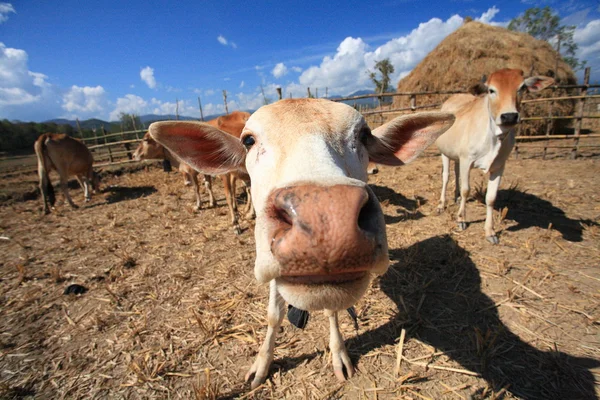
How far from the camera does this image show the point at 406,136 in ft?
8.52

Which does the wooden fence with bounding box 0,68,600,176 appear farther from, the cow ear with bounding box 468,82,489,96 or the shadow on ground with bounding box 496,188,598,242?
the shadow on ground with bounding box 496,188,598,242

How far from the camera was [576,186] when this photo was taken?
6414 mm

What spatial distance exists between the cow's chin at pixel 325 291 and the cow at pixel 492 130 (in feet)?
14.3

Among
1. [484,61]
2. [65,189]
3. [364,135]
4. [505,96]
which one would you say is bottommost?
A: [65,189]

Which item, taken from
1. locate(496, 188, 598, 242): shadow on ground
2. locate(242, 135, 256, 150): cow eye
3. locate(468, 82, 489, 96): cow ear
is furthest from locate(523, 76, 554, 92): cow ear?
locate(242, 135, 256, 150): cow eye

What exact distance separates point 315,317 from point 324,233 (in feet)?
7.71

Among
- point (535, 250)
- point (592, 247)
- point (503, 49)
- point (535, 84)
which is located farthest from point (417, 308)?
point (503, 49)

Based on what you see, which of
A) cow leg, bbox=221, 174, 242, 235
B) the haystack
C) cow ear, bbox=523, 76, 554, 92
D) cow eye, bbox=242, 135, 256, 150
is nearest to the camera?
cow eye, bbox=242, 135, 256, 150

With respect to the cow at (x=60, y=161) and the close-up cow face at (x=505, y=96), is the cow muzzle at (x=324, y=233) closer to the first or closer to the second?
the close-up cow face at (x=505, y=96)

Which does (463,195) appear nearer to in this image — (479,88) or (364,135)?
(479,88)

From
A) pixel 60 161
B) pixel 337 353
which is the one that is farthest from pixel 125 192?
pixel 337 353

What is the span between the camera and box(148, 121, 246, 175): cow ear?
2250 mm

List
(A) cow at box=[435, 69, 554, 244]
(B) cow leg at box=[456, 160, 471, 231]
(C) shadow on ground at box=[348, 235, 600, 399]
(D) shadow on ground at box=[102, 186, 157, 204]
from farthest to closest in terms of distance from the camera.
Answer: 1. (D) shadow on ground at box=[102, 186, 157, 204]
2. (B) cow leg at box=[456, 160, 471, 231]
3. (A) cow at box=[435, 69, 554, 244]
4. (C) shadow on ground at box=[348, 235, 600, 399]

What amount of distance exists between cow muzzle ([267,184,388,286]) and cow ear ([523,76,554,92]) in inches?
220
